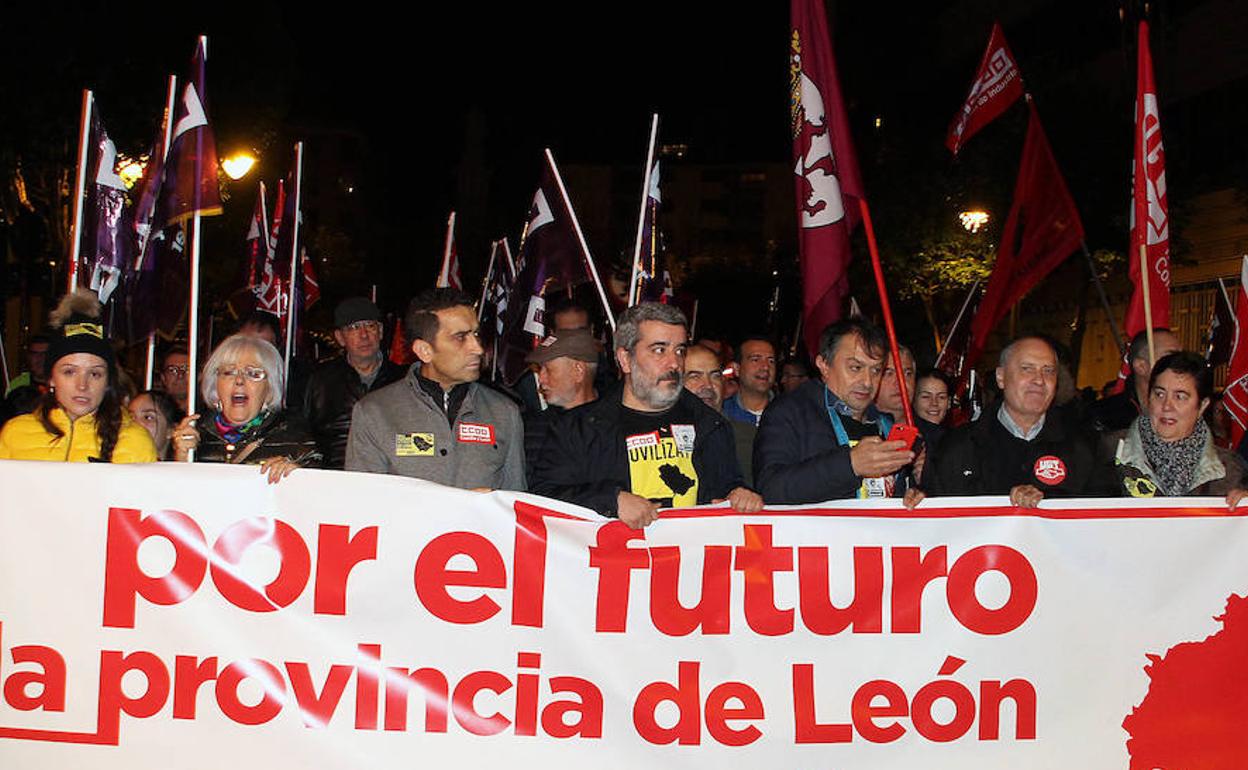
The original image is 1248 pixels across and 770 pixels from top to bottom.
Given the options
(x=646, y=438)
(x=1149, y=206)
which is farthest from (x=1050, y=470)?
(x=1149, y=206)

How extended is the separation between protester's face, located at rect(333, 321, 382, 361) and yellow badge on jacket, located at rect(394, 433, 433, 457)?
3.01 metres

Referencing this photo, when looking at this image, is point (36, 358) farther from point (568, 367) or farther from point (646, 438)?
point (646, 438)

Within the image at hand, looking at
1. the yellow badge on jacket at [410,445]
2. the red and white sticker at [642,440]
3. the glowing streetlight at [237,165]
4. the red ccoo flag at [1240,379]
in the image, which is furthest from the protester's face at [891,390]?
the glowing streetlight at [237,165]

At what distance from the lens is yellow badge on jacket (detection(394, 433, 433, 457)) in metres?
5.21

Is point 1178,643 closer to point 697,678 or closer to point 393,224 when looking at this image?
point 697,678

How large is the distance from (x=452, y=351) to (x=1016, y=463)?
2.25 meters

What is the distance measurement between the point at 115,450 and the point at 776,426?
2.62 meters

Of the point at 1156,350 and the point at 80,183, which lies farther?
the point at 80,183

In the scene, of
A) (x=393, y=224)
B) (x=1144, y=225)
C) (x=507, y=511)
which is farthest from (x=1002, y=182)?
(x=393, y=224)

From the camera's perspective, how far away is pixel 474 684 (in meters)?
4.65

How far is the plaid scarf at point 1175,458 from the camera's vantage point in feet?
17.6

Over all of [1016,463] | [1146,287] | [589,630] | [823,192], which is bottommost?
[589,630]

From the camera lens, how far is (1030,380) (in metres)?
5.22

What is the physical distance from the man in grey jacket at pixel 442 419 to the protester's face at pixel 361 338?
2.71 metres
